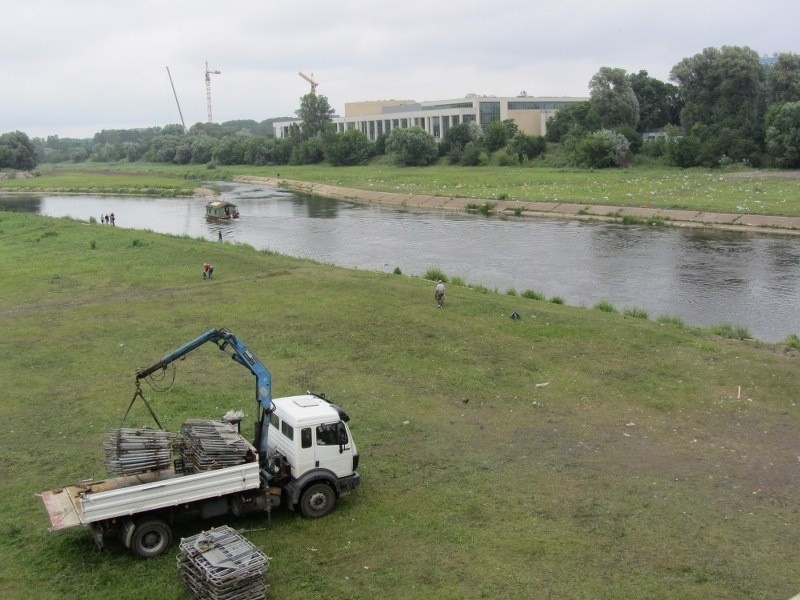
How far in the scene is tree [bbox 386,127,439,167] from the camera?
127062 millimetres

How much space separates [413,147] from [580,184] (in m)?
44.6

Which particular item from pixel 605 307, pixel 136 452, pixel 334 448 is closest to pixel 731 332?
pixel 605 307

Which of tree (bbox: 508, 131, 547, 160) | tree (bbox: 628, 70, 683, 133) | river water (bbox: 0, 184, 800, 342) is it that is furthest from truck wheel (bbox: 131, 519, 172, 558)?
tree (bbox: 628, 70, 683, 133)

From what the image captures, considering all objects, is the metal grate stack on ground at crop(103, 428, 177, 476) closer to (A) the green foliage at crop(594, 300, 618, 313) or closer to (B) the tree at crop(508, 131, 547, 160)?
(A) the green foliage at crop(594, 300, 618, 313)

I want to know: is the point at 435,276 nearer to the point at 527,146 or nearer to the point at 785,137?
the point at 785,137

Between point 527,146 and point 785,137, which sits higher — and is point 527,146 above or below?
above

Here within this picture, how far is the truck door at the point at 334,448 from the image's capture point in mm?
14672

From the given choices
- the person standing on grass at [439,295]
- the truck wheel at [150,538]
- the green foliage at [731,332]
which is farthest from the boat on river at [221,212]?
the truck wheel at [150,538]

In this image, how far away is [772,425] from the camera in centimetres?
1977

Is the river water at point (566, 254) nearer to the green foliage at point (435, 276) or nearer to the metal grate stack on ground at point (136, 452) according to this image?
the green foliage at point (435, 276)

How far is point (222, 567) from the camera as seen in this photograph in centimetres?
1149

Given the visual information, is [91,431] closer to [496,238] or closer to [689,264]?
[689,264]

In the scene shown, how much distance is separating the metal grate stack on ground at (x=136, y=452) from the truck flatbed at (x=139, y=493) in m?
0.21

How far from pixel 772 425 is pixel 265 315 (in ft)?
65.3
